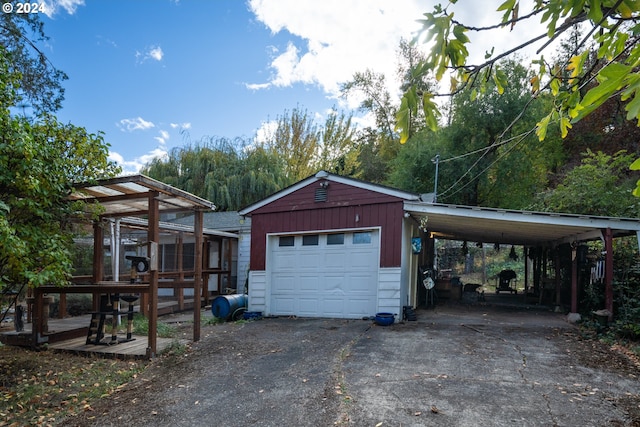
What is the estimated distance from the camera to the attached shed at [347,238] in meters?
8.02

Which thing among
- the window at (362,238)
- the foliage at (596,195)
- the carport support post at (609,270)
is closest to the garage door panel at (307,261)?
the window at (362,238)

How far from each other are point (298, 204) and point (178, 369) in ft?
16.1

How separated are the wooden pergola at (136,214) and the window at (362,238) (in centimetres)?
329

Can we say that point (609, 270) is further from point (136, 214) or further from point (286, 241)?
point (136, 214)

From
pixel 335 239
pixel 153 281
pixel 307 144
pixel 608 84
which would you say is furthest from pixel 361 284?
pixel 307 144

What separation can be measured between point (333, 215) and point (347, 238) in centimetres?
60

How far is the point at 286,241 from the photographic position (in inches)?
379

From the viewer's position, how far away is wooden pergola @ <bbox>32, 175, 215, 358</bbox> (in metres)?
5.62

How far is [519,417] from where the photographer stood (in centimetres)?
338

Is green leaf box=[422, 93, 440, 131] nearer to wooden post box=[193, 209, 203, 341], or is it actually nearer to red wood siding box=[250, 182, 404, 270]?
wooden post box=[193, 209, 203, 341]

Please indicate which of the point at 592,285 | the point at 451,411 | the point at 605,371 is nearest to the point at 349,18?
the point at 451,411

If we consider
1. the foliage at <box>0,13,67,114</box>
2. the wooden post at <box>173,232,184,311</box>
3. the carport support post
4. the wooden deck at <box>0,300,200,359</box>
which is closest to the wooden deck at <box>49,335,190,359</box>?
the wooden deck at <box>0,300,200,359</box>

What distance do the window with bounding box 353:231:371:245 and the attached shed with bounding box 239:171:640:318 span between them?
0.02 m

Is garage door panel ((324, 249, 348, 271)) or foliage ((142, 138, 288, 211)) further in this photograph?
foliage ((142, 138, 288, 211))
